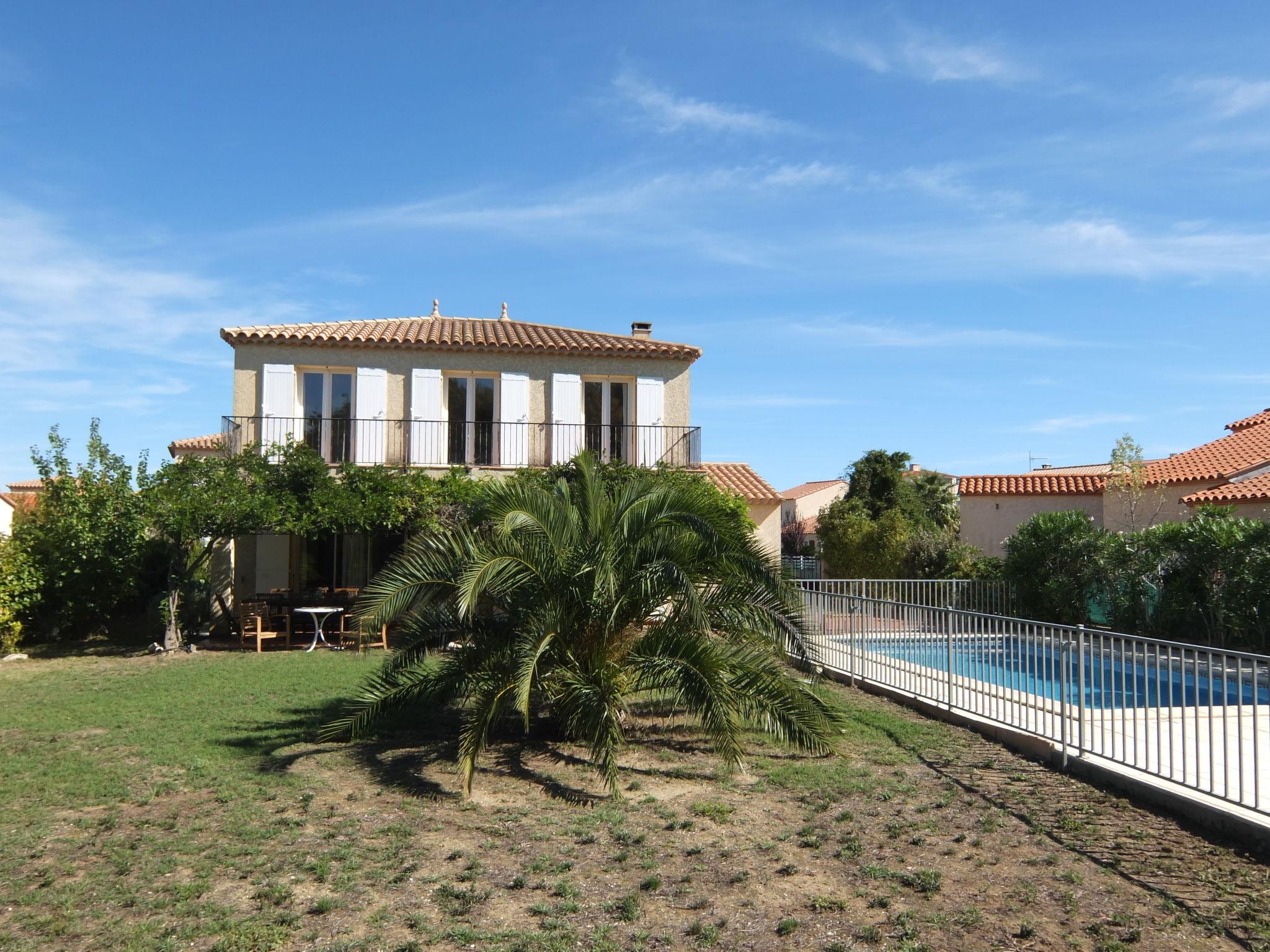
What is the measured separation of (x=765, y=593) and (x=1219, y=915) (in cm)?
454

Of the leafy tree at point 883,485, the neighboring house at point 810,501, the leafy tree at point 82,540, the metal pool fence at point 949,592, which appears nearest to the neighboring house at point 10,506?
the leafy tree at point 82,540

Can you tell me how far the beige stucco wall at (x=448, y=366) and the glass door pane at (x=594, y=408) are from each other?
40 cm

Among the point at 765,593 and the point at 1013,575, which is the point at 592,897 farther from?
the point at 1013,575

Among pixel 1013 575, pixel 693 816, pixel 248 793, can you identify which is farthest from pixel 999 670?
pixel 1013 575

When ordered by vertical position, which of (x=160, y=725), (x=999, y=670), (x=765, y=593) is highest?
(x=765, y=593)

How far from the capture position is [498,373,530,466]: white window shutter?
20.9 metres

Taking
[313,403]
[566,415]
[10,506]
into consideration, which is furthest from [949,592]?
[10,506]

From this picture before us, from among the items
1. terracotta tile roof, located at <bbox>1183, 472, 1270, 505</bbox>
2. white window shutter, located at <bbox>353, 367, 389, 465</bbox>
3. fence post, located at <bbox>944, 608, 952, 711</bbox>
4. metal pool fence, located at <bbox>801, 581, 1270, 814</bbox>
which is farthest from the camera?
white window shutter, located at <bbox>353, 367, 389, 465</bbox>

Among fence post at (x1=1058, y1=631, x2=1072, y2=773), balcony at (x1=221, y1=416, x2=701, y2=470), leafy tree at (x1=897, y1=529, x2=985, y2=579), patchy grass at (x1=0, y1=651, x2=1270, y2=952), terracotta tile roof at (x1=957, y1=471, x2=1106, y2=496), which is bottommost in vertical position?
patchy grass at (x1=0, y1=651, x2=1270, y2=952)

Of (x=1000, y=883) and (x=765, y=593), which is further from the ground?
(x=765, y=593)

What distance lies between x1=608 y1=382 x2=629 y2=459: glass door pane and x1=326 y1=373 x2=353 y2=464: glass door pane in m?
5.78

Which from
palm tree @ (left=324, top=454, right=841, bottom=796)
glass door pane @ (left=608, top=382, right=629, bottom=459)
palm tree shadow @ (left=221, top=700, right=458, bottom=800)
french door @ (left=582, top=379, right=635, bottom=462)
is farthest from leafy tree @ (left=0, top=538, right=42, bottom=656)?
glass door pane @ (left=608, top=382, right=629, bottom=459)

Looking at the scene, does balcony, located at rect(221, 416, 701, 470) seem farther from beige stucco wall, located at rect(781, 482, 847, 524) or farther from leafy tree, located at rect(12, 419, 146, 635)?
beige stucco wall, located at rect(781, 482, 847, 524)

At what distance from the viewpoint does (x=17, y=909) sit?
16.6 feet
